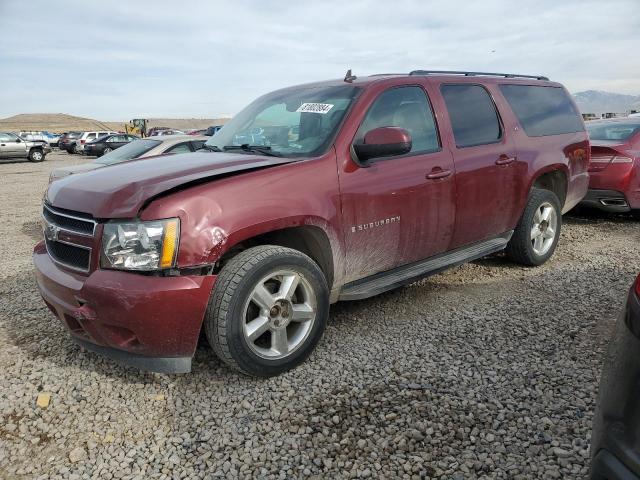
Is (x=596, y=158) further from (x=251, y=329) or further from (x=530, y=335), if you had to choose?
(x=251, y=329)

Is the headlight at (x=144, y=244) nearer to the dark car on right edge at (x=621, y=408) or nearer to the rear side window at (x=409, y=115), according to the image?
the rear side window at (x=409, y=115)

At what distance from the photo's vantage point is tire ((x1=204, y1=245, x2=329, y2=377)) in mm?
2670

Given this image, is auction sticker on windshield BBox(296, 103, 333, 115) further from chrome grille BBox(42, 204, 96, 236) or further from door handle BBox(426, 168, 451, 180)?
chrome grille BBox(42, 204, 96, 236)

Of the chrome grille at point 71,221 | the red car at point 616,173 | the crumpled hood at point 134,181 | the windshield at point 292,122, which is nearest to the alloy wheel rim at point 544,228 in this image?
the red car at point 616,173

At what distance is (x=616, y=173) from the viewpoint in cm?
646

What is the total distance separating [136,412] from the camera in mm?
2699

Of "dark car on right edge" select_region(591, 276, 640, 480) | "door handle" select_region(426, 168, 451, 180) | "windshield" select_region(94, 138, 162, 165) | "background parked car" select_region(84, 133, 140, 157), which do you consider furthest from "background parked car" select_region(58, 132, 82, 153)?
"dark car on right edge" select_region(591, 276, 640, 480)

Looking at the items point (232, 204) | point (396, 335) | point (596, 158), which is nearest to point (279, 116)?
point (232, 204)

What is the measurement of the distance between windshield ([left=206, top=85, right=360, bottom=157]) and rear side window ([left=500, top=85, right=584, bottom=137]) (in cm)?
192

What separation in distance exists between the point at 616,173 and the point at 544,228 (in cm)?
234

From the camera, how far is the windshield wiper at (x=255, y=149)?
3.34 metres

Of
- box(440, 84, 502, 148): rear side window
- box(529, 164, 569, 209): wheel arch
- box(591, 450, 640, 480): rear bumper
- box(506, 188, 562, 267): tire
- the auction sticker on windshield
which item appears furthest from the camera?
box(529, 164, 569, 209): wheel arch

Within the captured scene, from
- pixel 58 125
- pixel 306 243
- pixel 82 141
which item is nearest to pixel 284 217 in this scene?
pixel 306 243

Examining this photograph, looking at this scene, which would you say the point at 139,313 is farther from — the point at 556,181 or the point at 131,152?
the point at 131,152
